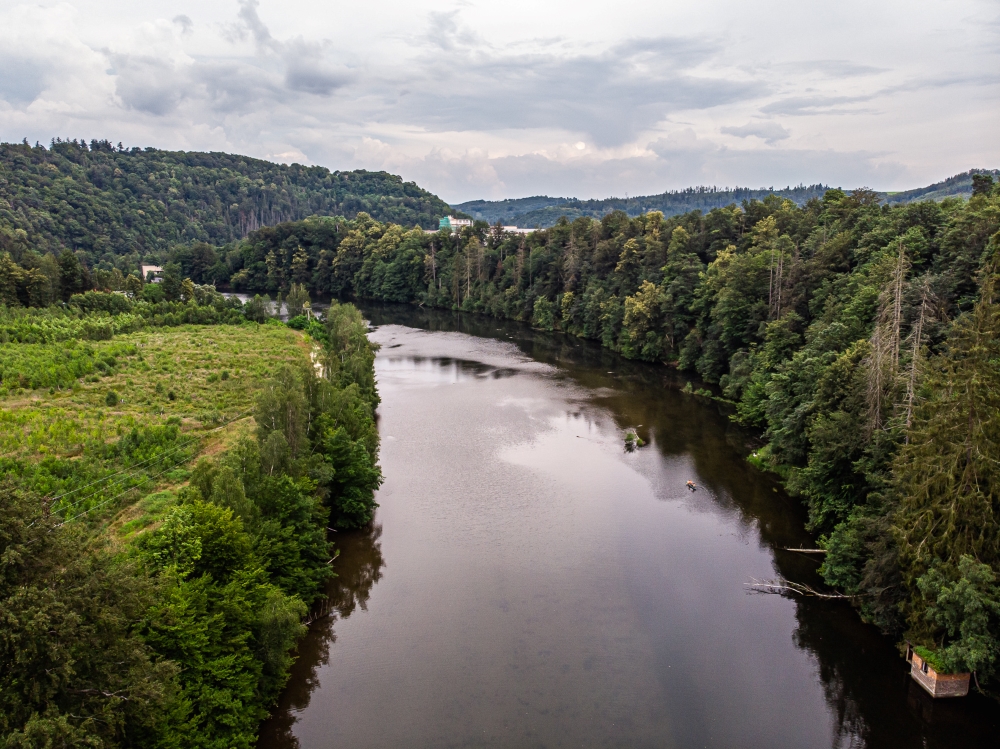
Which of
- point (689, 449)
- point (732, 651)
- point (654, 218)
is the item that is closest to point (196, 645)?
point (732, 651)

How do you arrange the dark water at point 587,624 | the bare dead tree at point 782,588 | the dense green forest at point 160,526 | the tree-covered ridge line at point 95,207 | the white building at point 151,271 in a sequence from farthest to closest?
1. the tree-covered ridge line at point 95,207
2. the white building at point 151,271
3. the bare dead tree at point 782,588
4. the dark water at point 587,624
5. the dense green forest at point 160,526

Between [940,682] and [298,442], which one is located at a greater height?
[298,442]

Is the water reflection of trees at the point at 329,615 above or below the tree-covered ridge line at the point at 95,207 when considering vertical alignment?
below

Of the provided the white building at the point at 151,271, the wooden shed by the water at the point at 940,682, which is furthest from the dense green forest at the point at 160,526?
the white building at the point at 151,271

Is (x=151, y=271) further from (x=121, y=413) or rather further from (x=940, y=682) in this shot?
(x=940, y=682)

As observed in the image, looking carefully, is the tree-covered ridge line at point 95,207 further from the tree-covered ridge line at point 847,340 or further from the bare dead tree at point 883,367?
the bare dead tree at point 883,367

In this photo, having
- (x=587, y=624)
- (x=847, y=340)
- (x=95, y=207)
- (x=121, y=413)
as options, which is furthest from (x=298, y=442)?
(x=95, y=207)

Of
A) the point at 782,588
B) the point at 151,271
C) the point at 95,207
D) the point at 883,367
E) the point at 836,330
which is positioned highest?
the point at 95,207
